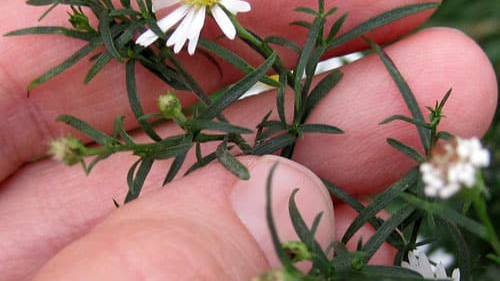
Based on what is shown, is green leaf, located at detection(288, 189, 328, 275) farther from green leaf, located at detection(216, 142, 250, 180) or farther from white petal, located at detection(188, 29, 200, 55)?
white petal, located at detection(188, 29, 200, 55)

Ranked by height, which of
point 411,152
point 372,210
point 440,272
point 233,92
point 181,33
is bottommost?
point 440,272

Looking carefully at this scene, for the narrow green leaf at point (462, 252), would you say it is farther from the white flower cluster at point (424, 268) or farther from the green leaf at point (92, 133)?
the green leaf at point (92, 133)

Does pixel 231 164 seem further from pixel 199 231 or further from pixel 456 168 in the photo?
pixel 456 168

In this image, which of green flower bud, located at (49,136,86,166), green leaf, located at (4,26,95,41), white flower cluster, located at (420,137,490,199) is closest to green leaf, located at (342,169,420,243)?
white flower cluster, located at (420,137,490,199)

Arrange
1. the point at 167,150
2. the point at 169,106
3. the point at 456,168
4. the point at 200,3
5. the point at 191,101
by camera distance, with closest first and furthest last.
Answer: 1. the point at 456,168
2. the point at 169,106
3. the point at 167,150
4. the point at 200,3
5. the point at 191,101

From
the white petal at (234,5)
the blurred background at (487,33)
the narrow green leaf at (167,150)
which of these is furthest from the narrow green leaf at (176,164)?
the blurred background at (487,33)

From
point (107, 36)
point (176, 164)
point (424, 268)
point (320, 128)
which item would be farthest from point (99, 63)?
point (424, 268)
